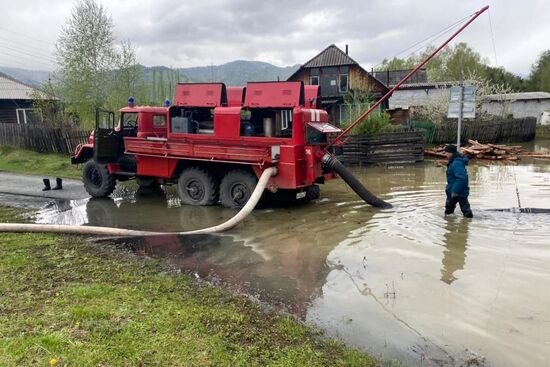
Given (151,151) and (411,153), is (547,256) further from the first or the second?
(411,153)


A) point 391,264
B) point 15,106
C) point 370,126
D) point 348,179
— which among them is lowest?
point 391,264

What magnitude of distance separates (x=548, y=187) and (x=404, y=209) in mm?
5157

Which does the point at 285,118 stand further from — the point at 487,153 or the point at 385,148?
the point at 487,153

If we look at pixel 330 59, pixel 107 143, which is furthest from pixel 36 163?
pixel 330 59

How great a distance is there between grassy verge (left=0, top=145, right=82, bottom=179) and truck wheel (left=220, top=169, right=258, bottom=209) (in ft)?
24.1

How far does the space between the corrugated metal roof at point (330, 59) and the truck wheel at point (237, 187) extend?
27.9m

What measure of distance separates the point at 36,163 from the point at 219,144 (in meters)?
12.2

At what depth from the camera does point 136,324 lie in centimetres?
414

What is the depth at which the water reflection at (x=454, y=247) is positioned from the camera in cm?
584

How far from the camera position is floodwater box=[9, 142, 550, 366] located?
13.7 feet

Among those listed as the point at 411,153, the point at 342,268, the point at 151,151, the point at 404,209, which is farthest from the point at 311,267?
the point at 411,153

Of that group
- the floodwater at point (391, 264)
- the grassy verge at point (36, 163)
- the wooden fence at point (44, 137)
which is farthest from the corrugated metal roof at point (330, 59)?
the floodwater at point (391, 264)

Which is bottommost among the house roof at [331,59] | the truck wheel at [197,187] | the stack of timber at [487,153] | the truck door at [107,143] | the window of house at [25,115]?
the truck wheel at [197,187]

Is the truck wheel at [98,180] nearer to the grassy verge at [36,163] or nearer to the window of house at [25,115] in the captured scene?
the grassy verge at [36,163]
